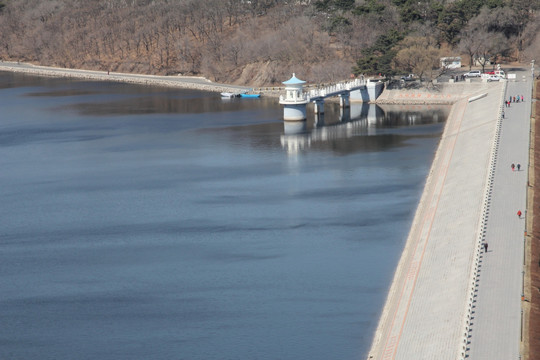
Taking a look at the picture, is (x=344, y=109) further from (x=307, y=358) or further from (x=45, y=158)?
(x=307, y=358)

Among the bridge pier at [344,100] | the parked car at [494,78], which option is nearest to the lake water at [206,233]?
the bridge pier at [344,100]

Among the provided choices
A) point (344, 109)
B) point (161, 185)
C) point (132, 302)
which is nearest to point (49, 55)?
point (344, 109)

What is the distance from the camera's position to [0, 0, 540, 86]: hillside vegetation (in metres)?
111

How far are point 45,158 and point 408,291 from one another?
154ft

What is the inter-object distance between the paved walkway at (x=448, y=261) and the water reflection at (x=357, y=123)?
46.5 ft

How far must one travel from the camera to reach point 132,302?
43125 millimetres

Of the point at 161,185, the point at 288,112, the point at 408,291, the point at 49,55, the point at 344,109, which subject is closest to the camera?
the point at 408,291

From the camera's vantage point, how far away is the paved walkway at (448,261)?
115ft

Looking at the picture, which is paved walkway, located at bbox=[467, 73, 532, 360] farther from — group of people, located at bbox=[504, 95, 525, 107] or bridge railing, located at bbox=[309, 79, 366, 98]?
bridge railing, located at bbox=[309, 79, 366, 98]

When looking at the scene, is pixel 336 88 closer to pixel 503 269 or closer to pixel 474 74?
pixel 474 74

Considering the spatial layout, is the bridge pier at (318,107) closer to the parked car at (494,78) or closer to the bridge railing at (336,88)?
the bridge railing at (336,88)

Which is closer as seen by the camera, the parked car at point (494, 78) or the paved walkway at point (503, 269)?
the paved walkway at point (503, 269)

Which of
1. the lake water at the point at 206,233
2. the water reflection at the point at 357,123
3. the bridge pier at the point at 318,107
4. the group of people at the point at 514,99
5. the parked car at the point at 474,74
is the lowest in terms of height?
the lake water at the point at 206,233

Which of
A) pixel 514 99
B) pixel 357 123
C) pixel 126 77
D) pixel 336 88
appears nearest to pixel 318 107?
pixel 336 88
